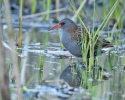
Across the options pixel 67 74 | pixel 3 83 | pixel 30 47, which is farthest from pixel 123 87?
pixel 30 47

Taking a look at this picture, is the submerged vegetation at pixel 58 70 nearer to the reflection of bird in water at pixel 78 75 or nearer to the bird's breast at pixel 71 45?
the reflection of bird in water at pixel 78 75

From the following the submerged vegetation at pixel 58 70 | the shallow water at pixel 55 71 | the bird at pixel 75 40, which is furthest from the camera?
the bird at pixel 75 40

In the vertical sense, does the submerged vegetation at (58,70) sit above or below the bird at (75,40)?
below

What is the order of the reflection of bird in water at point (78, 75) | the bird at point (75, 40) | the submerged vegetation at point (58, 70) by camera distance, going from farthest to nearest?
the bird at point (75, 40), the reflection of bird in water at point (78, 75), the submerged vegetation at point (58, 70)

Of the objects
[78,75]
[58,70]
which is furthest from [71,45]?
[78,75]

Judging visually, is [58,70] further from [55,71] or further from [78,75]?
[78,75]

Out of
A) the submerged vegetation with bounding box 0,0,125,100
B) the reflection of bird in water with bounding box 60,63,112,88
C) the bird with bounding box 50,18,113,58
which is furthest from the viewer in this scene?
the bird with bounding box 50,18,113,58

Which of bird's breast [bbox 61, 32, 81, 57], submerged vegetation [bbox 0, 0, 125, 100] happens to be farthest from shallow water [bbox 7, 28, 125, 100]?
bird's breast [bbox 61, 32, 81, 57]

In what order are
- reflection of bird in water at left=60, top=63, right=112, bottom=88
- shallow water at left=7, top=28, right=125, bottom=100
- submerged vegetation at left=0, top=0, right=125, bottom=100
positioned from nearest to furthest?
submerged vegetation at left=0, top=0, right=125, bottom=100 → shallow water at left=7, top=28, right=125, bottom=100 → reflection of bird in water at left=60, top=63, right=112, bottom=88

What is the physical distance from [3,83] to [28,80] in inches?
51.8

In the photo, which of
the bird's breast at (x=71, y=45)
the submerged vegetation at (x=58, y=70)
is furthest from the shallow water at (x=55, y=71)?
the bird's breast at (x=71, y=45)

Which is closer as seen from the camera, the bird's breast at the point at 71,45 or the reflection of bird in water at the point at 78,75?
the reflection of bird in water at the point at 78,75

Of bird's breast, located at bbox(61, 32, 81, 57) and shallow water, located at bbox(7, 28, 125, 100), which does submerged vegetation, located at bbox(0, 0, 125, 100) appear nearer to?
shallow water, located at bbox(7, 28, 125, 100)

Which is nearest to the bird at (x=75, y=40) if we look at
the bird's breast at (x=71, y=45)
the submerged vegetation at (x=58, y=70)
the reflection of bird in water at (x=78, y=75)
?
the bird's breast at (x=71, y=45)
